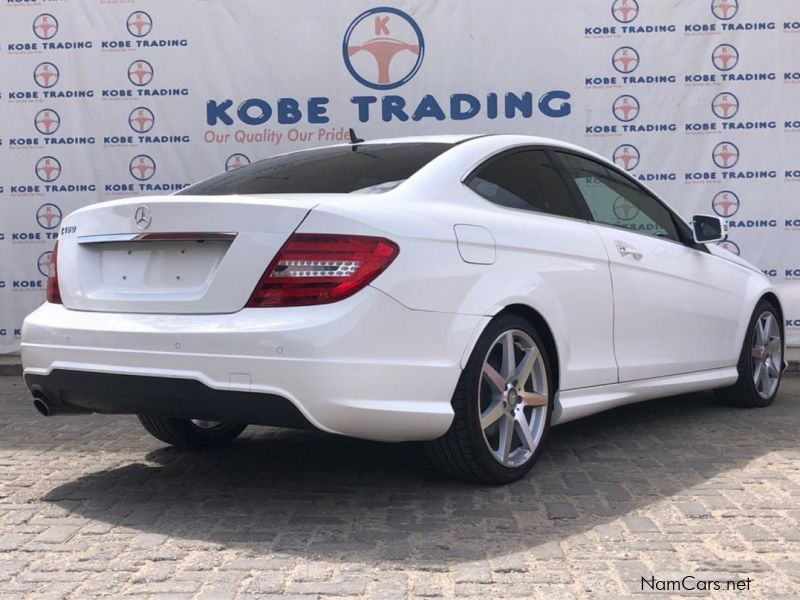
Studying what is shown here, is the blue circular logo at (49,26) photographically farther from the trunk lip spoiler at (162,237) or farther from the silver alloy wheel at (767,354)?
the silver alloy wheel at (767,354)

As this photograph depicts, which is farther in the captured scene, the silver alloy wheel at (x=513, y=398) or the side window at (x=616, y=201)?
the side window at (x=616, y=201)

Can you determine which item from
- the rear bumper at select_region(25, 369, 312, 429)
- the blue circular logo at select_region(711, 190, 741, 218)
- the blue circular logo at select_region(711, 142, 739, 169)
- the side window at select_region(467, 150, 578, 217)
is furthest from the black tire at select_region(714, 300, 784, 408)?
the rear bumper at select_region(25, 369, 312, 429)

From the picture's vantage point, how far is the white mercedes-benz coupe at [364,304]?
322 centimetres

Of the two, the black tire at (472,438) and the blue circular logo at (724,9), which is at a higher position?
the blue circular logo at (724,9)

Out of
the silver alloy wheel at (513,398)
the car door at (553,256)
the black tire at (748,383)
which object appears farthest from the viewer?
the black tire at (748,383)

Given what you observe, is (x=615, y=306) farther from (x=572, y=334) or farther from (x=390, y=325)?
(x=390, y=325)

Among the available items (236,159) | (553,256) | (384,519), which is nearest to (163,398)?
(384,519)

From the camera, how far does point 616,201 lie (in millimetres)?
4902

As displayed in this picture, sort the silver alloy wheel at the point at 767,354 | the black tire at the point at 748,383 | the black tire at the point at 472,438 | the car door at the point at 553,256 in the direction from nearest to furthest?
the black tire at the point at 472,438, the car door at the point at 553,256, the black tire at the point at 748,383, the silver alloy wheel at the point at 767,354

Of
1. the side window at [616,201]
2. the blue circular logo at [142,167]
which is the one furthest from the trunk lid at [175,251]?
the blue circular logo at [142,167]

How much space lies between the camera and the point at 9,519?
349 centimetres

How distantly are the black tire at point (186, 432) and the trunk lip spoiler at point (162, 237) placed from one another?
3.46 feet

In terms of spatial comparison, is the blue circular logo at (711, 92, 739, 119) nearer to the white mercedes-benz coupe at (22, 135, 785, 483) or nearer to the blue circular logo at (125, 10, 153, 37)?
the white mercedes-benz coupe at (22, 135, 785, 483)

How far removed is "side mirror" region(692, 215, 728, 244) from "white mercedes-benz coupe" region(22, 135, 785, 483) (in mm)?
911
